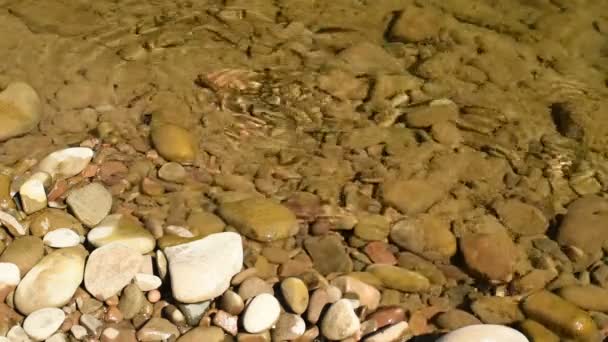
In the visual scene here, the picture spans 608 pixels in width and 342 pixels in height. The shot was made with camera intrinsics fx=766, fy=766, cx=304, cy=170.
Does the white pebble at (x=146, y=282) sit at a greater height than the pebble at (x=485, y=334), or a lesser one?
lesser

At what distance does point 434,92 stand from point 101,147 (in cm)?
169

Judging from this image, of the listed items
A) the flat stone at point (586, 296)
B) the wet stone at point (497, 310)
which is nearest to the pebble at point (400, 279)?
the wet stone at point (497, 310)

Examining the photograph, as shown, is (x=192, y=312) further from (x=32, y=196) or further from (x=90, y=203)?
(x=32, y=196)

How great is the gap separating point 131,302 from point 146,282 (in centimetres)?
9

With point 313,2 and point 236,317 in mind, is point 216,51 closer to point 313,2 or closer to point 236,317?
point 313,2

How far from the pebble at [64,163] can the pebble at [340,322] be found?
132 centimetres

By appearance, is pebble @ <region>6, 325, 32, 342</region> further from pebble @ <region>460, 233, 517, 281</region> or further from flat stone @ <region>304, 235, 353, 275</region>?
pebble @ <region>460, 233, 517, 281</region>

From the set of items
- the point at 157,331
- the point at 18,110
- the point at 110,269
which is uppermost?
the point at 18,110

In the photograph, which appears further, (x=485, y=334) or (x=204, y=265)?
(x=204, y=265)

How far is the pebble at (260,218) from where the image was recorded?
3111 millimetres

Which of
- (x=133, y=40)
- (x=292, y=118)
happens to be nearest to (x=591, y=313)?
(x=292, y=118)

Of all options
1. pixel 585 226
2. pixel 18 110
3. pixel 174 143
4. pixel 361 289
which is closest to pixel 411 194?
pixel 361 289

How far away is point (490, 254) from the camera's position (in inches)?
122

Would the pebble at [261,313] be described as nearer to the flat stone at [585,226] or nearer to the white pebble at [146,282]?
the white pebble at [146,282]
